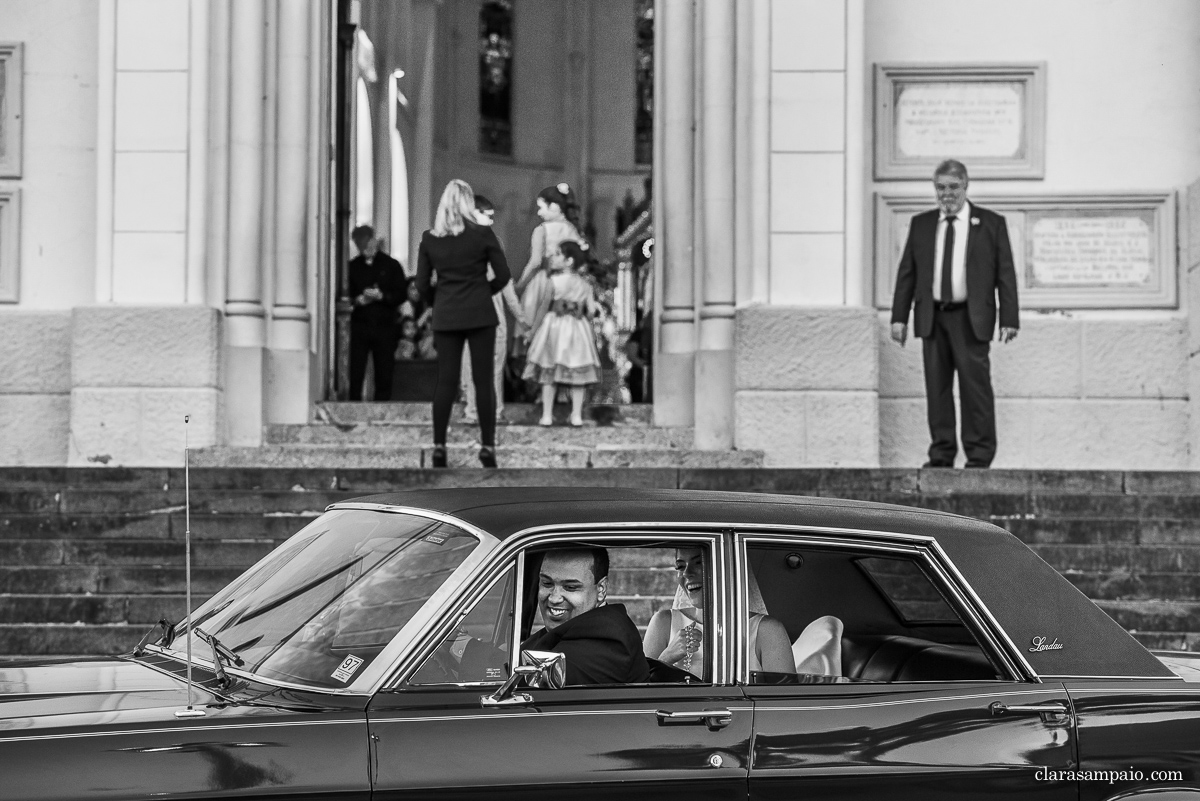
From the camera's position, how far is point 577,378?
13734 millimetres

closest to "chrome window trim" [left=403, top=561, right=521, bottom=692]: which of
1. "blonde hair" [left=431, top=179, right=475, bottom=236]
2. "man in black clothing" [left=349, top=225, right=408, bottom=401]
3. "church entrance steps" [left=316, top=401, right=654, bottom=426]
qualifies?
"blonde hair" [left=431, top=179, right=475, bottom=236]

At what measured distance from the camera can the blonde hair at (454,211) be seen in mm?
11023

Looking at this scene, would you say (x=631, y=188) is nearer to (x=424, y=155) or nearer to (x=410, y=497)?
(x=424, y=155)

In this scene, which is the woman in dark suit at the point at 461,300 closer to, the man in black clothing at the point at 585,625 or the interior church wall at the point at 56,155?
the interior church wall at the point at 56,155

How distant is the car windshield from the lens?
3.54 metres

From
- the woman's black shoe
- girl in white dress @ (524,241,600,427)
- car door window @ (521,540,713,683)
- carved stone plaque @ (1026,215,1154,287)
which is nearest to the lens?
car door window @ (521,540,713,683)

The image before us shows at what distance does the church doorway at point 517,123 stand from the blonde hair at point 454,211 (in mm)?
7356

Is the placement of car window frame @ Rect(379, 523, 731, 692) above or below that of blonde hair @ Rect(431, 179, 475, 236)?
below

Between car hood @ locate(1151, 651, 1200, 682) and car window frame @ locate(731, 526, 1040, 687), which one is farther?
car hood @ locate(1151, 651, 1200, 682)

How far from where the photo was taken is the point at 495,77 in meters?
27.0

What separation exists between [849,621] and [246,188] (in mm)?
9787

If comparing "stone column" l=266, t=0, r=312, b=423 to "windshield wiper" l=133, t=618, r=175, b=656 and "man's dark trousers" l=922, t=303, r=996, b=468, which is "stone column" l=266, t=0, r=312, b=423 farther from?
"windshield wiper" l=133, t=618, r=175, b=656

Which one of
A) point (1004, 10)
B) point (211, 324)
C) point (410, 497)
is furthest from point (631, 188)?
point (410, 497)

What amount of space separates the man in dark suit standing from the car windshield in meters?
7.82
